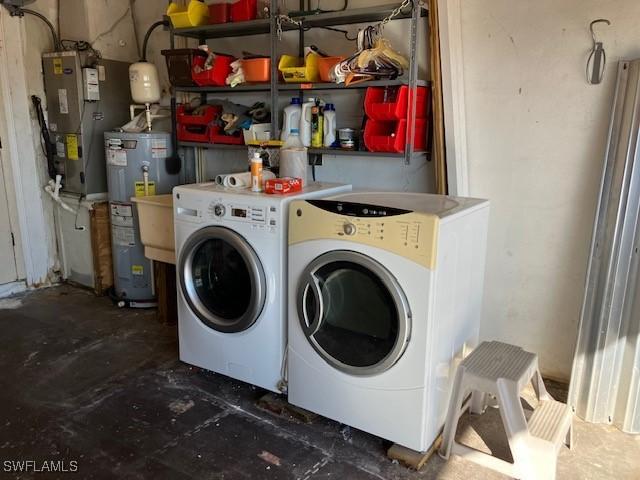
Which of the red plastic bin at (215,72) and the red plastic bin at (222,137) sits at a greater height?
the red plastic bin at (215,72)

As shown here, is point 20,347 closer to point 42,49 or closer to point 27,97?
point 27,97

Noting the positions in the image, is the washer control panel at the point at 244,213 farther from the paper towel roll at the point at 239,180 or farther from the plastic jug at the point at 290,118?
the plastic jug at the point at 290,118

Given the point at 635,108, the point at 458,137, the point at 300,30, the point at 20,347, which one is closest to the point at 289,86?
the point at 300,30

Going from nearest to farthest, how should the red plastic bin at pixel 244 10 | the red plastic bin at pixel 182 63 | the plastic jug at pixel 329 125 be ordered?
1. the plastic jug at pixel 329 125
2. the red plastic bin at pixel 244 10
3. the red plastic bin at pixel 182 63

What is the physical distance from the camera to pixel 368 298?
201 cm

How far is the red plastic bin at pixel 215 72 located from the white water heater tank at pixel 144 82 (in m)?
0.48

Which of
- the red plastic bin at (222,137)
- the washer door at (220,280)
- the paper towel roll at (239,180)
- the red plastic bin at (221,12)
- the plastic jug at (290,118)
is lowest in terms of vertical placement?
the washer door at (220,280)

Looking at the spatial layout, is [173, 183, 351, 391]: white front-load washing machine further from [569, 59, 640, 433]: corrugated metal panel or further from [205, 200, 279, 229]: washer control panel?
[569, 59, 640, 433]: corrugated metal panel

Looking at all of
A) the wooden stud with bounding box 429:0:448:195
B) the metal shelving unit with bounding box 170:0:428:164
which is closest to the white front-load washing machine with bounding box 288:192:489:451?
the wooden stud with bounding box 429:0:448:195

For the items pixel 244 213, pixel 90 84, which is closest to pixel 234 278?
pixel 244 213

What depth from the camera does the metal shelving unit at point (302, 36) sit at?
2.51m

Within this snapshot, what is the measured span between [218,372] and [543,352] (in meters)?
1.66

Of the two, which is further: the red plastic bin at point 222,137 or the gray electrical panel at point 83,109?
the gray electrical panel at point 83,109

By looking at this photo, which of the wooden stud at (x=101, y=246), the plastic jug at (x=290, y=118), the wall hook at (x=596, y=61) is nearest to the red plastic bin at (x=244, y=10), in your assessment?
the plastic jug at (x=290, y=118)
